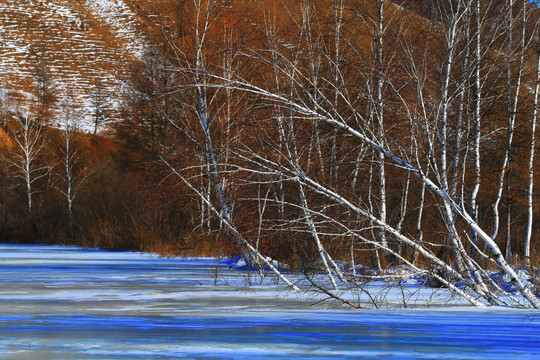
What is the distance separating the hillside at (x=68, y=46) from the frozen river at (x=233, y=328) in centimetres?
6098

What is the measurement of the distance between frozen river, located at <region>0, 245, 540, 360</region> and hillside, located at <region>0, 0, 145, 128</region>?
6098cm

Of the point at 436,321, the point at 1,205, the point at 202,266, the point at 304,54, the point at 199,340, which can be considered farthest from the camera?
the point at 1,205

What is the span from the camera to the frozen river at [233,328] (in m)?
5.19

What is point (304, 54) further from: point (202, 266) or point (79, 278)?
point (202, 266)

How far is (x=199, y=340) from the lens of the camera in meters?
5.76

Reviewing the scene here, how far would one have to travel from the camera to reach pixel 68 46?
317 ft

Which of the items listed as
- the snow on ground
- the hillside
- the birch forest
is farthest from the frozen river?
the snow on ground

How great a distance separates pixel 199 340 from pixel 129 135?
93.1 feet

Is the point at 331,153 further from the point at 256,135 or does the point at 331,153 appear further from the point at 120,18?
the point at 120,18

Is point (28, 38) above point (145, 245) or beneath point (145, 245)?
above

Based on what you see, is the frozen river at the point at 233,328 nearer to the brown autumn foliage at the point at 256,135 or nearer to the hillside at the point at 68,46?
the brown autumn foliage at the point at 256,135

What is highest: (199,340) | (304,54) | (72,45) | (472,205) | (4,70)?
(72,45)

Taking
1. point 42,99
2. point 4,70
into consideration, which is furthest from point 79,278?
point 4,70

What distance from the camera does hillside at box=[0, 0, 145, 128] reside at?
77.8m
